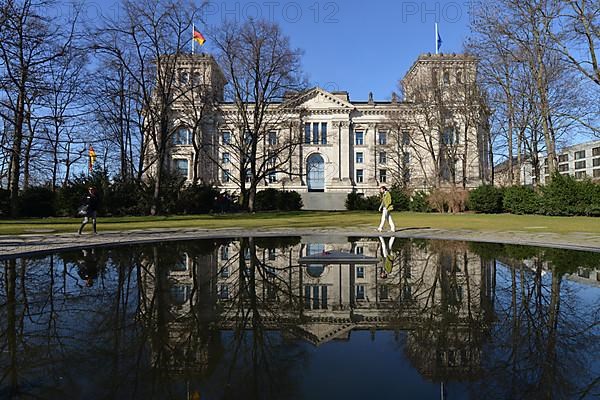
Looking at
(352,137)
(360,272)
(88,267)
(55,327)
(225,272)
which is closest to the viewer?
(55,327)

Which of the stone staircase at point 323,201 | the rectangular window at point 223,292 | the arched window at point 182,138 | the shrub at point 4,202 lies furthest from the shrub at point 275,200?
the rectangular window at point 223,292

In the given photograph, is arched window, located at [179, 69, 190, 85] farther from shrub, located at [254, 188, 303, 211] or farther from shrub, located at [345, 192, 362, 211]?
shrub, located at [345, 192, 362, 211]

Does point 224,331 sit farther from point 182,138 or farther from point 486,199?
point 182,138

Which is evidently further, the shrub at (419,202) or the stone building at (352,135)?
the shrub at (419,202)

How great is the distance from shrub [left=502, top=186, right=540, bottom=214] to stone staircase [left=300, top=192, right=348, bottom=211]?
23033 millimetres

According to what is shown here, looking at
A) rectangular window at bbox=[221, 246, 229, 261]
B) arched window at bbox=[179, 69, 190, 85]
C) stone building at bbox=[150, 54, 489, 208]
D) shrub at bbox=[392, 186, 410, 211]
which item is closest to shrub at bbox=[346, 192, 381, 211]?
shrub at bbox=[392, 186, 410, 211]

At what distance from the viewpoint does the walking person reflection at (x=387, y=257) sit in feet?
23.7

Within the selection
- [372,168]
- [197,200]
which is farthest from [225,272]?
[372,168]

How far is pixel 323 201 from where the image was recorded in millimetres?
55625

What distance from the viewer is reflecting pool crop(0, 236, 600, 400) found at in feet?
9.50

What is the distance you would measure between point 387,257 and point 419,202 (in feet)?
101

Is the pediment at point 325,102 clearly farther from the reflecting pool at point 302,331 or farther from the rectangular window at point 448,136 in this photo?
the reflecting pool at point 302,331

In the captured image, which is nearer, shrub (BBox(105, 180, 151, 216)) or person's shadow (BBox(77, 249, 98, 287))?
person's shadow (BBox(77, 249, 98, 287))

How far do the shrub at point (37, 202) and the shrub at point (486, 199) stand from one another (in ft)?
115
